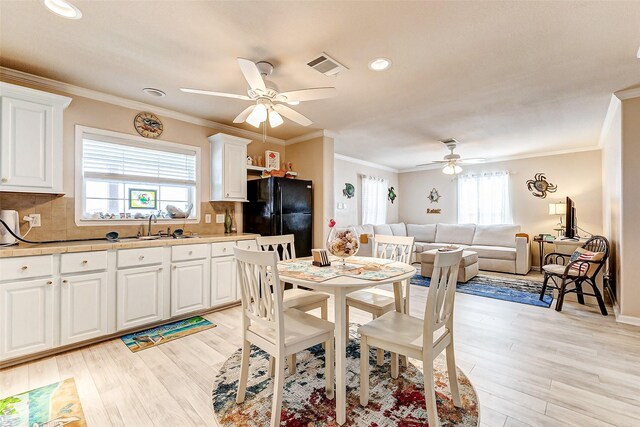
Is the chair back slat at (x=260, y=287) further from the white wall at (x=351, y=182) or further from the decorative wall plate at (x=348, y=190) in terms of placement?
the decorative wall plate at (x=348, y=190)

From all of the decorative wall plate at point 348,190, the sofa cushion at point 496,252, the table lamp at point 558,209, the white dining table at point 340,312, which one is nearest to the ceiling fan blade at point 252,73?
the white dining table at point 340,312

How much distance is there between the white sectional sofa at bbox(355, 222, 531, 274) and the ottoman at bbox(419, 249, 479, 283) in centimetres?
72

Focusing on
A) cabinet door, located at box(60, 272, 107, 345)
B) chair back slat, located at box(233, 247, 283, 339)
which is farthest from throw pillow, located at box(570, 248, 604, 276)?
cabinet door, located at box(60, 272, 107, 345)

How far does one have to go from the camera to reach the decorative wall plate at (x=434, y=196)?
24.9 feet

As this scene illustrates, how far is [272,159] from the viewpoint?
4531 millimetres

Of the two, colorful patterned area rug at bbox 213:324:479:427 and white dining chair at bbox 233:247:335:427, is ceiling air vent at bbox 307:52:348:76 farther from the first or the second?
colorful patterned area rug at bbox 213:324:479:427

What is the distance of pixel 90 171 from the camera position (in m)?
3.03

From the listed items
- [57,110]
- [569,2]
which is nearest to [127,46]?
[57,110]

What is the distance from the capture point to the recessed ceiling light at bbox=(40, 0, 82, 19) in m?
1.72

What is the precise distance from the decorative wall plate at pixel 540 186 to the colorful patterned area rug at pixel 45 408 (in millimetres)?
7690

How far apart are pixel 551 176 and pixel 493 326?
4596 millimetres

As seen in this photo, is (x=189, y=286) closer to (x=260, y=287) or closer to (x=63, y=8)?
(x=260, y=287)

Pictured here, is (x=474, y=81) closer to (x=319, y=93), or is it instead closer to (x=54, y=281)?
(x=319, y=93)

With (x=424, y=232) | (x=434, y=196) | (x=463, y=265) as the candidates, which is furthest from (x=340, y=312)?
(x=434, y=196)
